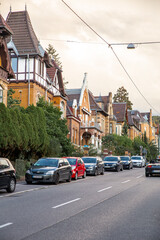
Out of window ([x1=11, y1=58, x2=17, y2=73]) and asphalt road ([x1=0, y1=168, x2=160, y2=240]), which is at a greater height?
window ([x1=11, y1=58, x2=17, y2=73])

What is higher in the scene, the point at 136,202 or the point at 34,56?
the point at 34,56

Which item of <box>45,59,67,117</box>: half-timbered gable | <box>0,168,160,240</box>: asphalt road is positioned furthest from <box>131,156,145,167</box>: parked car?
<box>0,168,160,240</box>: asphalt road

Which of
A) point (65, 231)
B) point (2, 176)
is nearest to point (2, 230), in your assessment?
point (65, 231)

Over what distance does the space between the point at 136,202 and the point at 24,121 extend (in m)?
15.1

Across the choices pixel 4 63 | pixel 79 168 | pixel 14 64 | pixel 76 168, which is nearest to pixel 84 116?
pixel 14 64

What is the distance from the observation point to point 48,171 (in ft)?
68.2

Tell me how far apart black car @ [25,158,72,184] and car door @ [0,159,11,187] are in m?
4.30

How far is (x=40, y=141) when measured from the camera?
2942cm

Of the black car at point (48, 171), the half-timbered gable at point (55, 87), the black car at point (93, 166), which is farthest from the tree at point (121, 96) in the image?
the black car at point (48, 171)

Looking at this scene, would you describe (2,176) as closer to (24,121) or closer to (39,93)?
(24,121)

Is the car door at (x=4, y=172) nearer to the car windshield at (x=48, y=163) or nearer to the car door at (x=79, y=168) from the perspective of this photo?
the car windshield at (x=48, y=163)

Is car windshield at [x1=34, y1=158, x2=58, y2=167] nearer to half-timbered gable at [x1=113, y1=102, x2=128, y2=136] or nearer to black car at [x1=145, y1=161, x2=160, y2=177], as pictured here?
black car at [x1=145, y1=161, x2=160, y2=177]

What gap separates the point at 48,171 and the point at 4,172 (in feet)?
16.7

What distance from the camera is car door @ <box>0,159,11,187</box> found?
1568 cm
